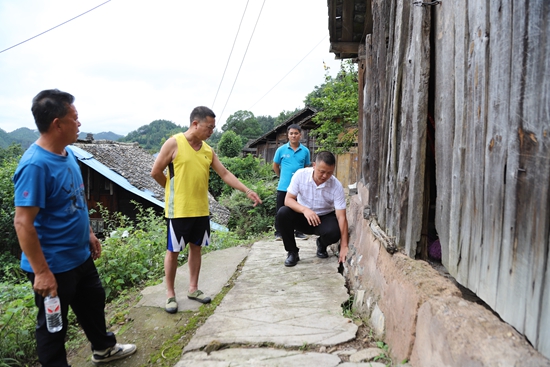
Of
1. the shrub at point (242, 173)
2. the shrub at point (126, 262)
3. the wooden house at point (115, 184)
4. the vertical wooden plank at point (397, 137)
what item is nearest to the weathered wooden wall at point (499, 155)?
the vertical wooden plank at point (397, 137)

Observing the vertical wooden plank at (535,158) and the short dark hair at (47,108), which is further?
the short dark hair at (47,108)

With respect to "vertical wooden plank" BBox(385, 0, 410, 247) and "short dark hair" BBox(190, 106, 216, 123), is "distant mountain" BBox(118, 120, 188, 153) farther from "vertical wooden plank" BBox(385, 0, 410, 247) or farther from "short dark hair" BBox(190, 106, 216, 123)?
"vertical wooden plank" BBox(385, 0, 410, 247)

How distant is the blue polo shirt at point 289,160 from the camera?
5.12m

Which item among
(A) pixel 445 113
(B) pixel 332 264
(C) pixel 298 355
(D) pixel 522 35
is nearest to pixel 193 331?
(C) pixel 298 355

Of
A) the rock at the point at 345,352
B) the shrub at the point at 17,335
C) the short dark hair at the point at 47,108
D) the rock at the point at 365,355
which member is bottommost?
the shrub at the point at 17,335

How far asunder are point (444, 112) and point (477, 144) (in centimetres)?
42

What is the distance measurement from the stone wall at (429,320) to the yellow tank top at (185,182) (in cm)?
150

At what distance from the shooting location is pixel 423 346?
160 centimetres

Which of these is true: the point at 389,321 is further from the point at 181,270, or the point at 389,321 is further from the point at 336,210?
the point at 181,270

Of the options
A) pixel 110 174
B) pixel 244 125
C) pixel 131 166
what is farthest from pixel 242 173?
pixel 244 125

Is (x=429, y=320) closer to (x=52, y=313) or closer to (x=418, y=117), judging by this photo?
(x=418, y=117)

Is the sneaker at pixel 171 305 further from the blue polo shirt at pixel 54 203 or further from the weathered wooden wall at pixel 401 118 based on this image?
the weathered wooden wall at pixel 401 118

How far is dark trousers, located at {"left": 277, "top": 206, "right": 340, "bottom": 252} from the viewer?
148 inches

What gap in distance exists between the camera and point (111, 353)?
2252mm
